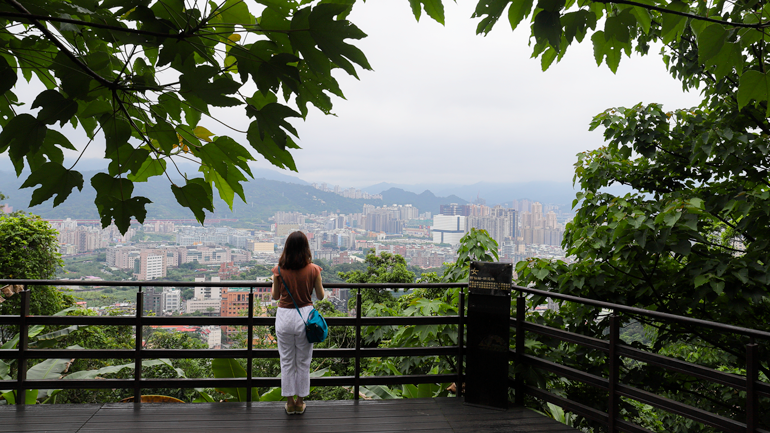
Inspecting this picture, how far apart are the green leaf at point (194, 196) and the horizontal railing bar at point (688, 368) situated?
98.5 inches

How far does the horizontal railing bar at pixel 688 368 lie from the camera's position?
1.96 metres

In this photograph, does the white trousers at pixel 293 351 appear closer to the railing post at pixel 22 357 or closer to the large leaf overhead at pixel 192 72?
the railing post at pixel 22 357

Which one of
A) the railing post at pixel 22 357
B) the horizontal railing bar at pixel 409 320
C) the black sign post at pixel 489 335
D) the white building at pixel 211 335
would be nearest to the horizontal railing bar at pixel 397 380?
the black sign post at pixel 489 335

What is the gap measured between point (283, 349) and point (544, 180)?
69003mm

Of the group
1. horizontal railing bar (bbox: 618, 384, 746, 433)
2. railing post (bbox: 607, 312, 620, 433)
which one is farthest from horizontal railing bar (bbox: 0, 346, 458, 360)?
horizontal railing bar (bbox: 618, 384, 746, 433)

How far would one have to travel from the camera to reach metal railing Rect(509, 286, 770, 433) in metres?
1.91

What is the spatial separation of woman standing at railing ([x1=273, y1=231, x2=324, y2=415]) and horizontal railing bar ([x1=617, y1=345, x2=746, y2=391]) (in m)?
1.97

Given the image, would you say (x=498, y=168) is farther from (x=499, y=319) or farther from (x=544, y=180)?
(x=499, y=319)

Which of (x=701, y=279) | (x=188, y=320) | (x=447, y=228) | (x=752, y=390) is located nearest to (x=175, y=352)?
(x=188, y=320)

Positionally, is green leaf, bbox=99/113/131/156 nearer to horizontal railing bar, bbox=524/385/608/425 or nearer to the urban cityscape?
the urban cityscape

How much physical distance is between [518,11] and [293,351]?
8.43 feet

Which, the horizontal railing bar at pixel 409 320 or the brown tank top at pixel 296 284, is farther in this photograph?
the horizontal railing bar at pixel 409 320

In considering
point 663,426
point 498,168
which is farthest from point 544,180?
point 663,426

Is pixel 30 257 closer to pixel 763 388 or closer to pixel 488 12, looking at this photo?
pixel 488 12
